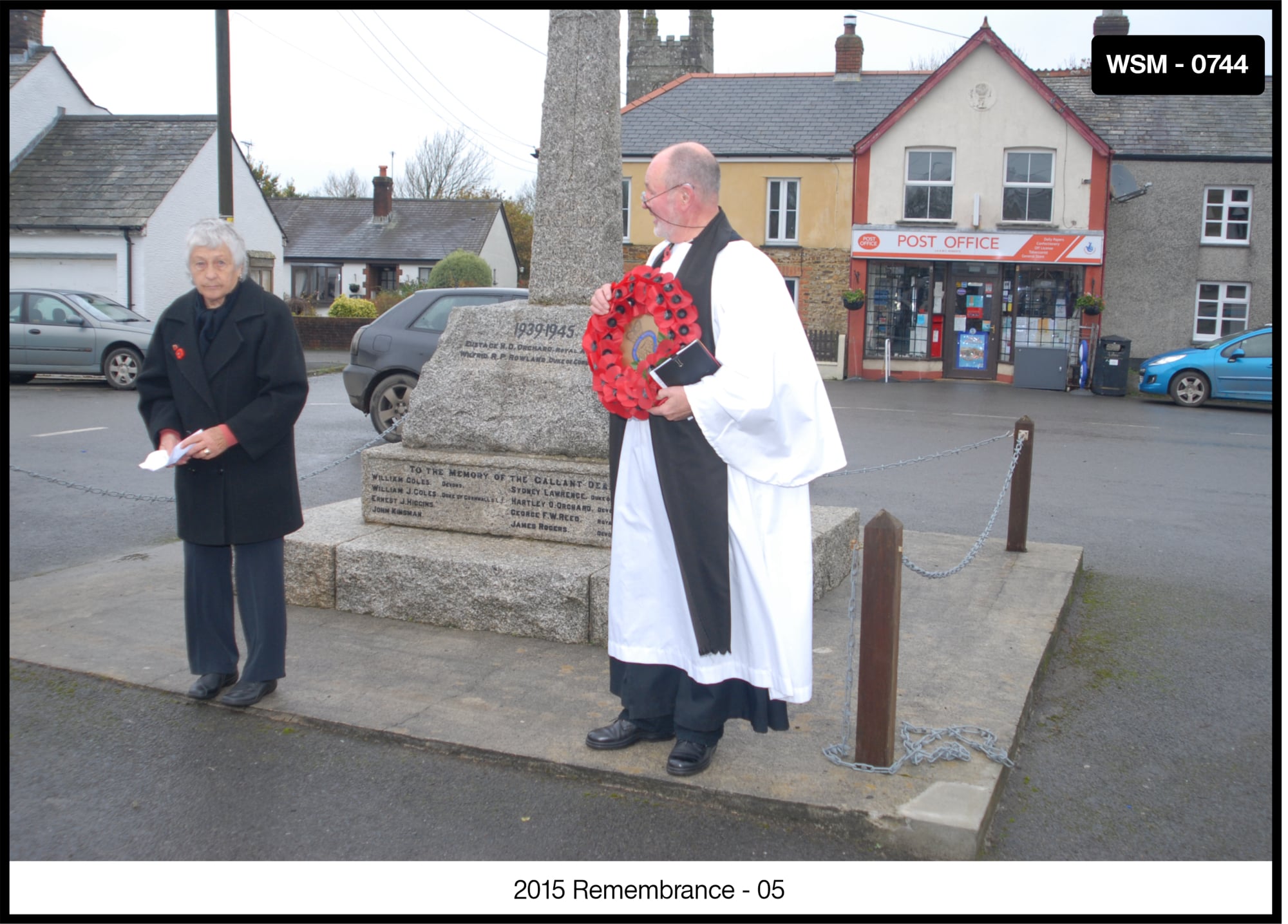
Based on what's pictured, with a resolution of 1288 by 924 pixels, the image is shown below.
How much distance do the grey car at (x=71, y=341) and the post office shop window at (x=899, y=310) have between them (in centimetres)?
1676

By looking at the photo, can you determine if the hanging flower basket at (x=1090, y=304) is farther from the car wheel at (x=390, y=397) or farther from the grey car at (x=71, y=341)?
the grey car at (x=71, y=341)

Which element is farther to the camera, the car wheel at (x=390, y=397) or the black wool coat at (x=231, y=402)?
the car wheel at (x=390, y=397)

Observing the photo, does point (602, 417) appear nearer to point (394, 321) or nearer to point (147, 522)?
point (147, 522)

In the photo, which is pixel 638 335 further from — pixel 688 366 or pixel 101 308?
pixel 101 308

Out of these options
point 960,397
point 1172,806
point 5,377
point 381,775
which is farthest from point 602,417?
point 960,397

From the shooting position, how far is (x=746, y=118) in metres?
28.7

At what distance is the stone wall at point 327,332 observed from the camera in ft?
95.3

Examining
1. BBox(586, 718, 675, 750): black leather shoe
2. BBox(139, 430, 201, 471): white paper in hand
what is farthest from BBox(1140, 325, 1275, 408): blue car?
BBox(139, 430, 201, 471): white paper in hand

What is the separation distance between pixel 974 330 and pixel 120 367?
1882 cm

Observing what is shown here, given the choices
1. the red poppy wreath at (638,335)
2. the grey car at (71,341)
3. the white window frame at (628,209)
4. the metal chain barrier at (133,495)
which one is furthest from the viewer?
the white window frame at (628,209)

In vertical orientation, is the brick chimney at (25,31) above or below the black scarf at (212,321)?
above

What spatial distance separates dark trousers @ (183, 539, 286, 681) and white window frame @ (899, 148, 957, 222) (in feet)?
78.8

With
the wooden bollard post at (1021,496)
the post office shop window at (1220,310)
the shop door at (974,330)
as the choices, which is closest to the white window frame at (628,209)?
the shop door at (974,330)

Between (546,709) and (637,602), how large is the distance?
0.85 meters
